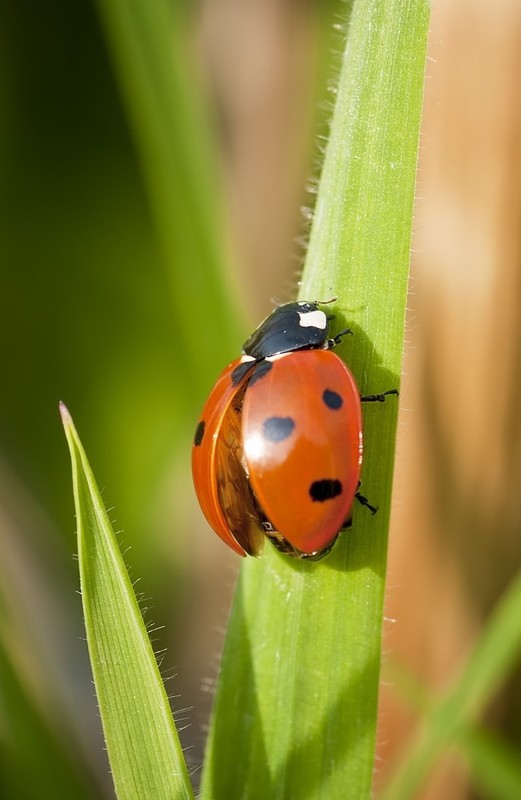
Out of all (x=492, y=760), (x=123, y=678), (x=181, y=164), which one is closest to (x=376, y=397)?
(x=123, y=678)

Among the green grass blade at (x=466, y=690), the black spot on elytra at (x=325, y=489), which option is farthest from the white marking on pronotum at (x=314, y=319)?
the green grass blade at (x=466, y=690)

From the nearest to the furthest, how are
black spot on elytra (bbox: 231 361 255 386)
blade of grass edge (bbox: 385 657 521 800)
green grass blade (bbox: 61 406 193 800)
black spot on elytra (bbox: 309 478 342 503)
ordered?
green grass blade (bbox: 61 406 193 800)
black spot on elytra (bbox: 309 478 342 503)
black spot on elytra (bbox: 231 361 255 386)
blade of grass edge (bbox: 385 657 521 800)

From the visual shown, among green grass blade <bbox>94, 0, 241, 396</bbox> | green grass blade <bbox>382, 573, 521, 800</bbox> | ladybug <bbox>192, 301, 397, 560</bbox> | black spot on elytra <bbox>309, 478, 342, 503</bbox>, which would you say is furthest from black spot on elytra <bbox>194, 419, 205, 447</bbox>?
green grass blade <bbox>94, 0, 241, 396</bbox>

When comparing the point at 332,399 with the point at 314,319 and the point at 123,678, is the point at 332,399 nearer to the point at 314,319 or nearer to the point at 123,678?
the point at 314,319

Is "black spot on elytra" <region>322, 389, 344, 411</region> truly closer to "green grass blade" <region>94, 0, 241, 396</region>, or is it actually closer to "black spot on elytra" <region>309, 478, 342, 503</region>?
"black spot on elytra" <region>309, 478, 342, 503</region>

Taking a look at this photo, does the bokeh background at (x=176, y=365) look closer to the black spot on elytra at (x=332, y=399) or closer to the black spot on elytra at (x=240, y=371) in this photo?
the black spot on elytra at (x=240, y=371)

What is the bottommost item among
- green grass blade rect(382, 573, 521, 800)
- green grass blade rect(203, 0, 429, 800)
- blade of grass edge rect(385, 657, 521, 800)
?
blade of grass edge rect(385, 657, 521, 800)
